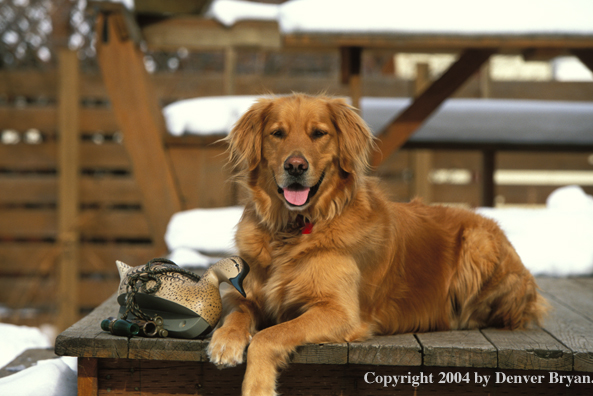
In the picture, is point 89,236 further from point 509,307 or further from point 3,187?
point 509,307

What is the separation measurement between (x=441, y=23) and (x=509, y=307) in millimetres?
1676

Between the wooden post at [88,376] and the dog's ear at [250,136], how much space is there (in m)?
0.91

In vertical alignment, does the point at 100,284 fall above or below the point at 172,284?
below

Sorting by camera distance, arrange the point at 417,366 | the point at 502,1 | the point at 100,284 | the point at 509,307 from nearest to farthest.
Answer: the point at 417,366 < the point at 509,307 < the point at 502,1 < the point at 100,284

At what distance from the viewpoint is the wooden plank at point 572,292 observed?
2.73m

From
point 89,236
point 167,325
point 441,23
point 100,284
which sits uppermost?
point 441,23

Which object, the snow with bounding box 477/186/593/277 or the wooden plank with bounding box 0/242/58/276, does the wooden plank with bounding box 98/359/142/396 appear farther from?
the wooden plank with bounding box 0/242/58/276

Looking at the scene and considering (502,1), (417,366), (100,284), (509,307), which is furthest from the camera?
(100,284)

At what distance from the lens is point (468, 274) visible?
7.84 ft

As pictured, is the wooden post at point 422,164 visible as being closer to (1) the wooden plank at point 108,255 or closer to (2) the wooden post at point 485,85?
(2) the wooden post at point 485,85

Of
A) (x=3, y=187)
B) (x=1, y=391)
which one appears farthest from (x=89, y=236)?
(x=1, y=391)

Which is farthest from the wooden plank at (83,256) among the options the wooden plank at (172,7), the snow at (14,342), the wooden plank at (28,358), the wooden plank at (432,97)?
the wooden plank at (432,97)

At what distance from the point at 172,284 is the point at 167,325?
5.5 inches

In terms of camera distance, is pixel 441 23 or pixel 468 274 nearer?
pixel 468 274
